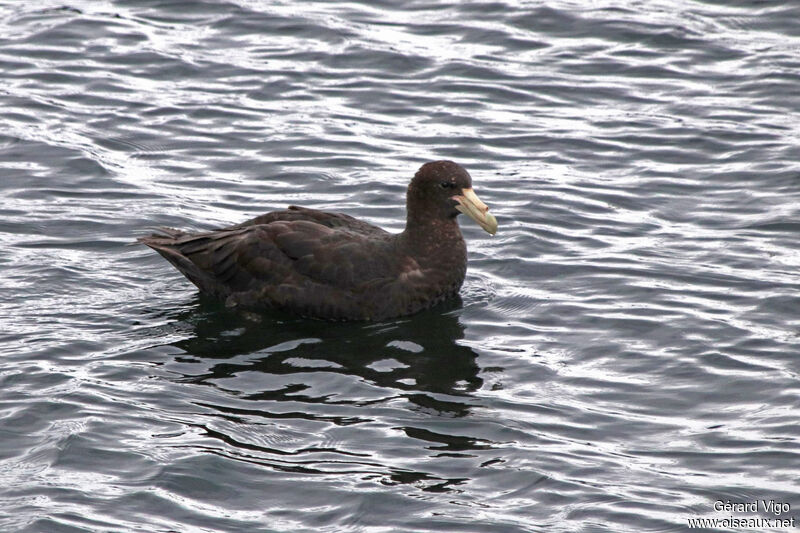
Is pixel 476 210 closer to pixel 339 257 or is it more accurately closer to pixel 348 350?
pixel 339 257

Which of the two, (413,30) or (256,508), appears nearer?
(256,508)

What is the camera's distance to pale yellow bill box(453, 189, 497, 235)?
10492mm

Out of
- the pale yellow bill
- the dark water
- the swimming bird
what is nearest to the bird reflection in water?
the dark water

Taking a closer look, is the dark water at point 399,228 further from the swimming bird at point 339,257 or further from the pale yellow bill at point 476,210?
the pale yellow bill at point 476,210

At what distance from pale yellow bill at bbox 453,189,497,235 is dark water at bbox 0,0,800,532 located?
65cm

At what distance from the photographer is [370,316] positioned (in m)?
10.3

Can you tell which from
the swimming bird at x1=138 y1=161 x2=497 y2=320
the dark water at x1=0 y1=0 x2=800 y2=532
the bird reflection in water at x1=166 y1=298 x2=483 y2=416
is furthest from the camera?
the swimming bird at x1=138 y1=161 x2=497 y2=320

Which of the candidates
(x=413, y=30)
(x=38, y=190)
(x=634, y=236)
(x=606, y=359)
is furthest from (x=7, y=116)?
(x=606, y=359)

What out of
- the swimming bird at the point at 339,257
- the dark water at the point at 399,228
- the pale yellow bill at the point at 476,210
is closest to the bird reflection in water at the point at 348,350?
the dark water at the point at 399,228

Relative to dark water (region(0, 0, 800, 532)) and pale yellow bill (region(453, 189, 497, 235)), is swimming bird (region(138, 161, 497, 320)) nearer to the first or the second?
pale yellow bill (region(453, 189, 497, 235))

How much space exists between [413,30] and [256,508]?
34.8ft

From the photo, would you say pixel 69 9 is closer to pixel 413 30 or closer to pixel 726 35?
pixel 413 30

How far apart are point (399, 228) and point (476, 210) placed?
173 cm

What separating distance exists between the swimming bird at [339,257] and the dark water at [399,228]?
7.8 inches
